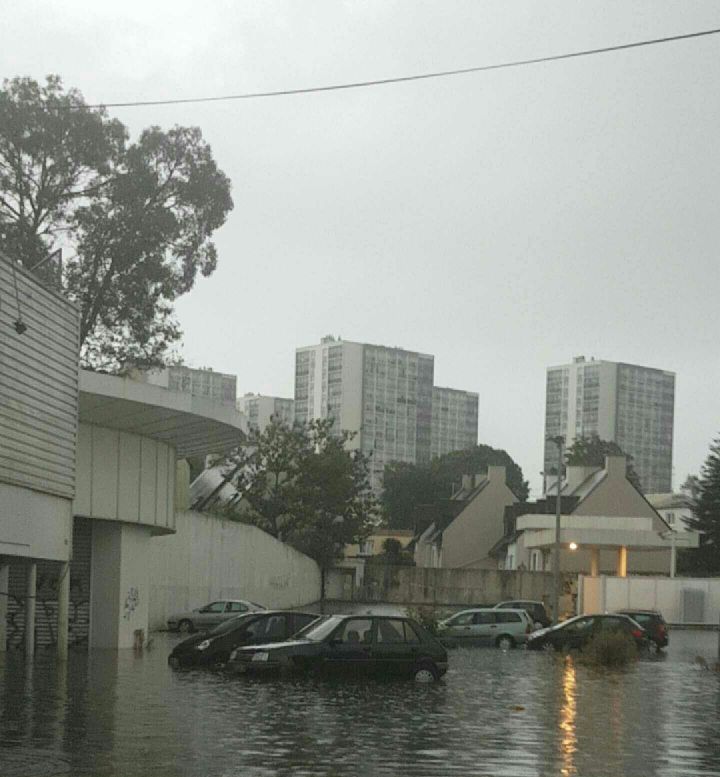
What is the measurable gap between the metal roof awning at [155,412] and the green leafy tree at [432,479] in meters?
99.3

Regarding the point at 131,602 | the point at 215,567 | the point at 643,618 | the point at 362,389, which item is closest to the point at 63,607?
the point at 131,602

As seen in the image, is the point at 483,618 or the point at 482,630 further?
the point at 483,618

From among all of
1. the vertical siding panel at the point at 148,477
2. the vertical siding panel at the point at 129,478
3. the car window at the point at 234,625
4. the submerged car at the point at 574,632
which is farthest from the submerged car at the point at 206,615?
the car window at the point at 234,625

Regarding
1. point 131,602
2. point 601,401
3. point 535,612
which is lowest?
point 535,612

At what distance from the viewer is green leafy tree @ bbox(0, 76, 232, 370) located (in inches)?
2199

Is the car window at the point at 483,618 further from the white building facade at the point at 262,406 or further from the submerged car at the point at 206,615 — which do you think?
the white building facade at the point at 262,406

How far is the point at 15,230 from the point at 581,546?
32.8 metres

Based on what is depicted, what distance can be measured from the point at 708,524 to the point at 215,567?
4197 centimetres

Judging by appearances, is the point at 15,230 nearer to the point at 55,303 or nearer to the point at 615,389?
the point at 55,303

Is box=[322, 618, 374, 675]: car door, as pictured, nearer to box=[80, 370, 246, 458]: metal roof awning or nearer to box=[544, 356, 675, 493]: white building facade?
box=[80, 370, 246, 458]: metal roof awning

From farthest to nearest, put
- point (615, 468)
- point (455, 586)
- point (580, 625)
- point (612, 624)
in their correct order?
1. point (615, 468)
2. point (455, 586)
3. point (612, 624)
4. point (580, 625)

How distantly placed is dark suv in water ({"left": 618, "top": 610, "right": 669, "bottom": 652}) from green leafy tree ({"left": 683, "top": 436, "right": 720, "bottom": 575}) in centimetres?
4082

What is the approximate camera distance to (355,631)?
2753 centimetres

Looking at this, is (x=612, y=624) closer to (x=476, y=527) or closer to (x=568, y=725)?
(x=568, y=725)
